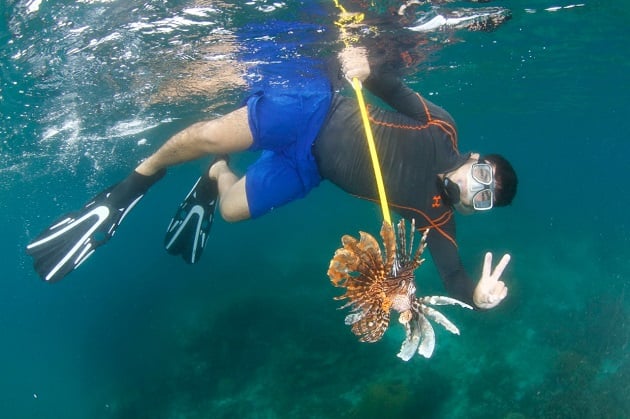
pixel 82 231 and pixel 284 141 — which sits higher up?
pixel 284 141

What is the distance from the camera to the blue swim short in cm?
596

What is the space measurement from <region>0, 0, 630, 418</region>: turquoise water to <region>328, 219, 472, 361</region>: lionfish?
21.4 feet

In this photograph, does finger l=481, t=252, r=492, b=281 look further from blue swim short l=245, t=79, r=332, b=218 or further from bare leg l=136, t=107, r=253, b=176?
bare leg l=136, t=107, r=253, b=176

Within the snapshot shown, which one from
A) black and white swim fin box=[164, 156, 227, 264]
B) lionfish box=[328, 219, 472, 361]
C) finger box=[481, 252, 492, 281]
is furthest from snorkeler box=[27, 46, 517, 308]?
lionfish box=[328, 219, 472, 361]

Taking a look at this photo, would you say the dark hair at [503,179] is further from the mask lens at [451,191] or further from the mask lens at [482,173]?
the mask lens at [451,191]

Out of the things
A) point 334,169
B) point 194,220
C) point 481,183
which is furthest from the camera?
point 194,220

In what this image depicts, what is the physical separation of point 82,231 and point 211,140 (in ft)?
9.09

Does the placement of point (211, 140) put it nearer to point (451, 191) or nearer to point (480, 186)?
point (451, 191)

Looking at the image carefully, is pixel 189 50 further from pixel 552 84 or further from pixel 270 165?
pixel 552 84

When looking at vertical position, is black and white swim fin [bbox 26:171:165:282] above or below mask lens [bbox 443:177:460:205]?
below

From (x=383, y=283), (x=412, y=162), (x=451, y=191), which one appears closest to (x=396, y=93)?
(x=412, y=162)

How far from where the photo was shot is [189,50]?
10531 millimetres

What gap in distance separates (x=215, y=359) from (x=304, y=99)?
1273cm

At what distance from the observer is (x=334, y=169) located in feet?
18.7
